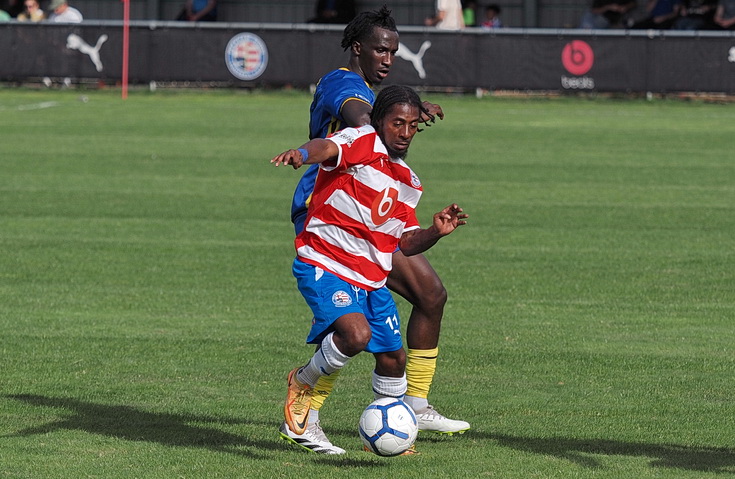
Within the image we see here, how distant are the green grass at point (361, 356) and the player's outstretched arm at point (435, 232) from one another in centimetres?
99

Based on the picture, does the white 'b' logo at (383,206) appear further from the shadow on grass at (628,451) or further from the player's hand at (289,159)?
the shadow on grass at (628,451)

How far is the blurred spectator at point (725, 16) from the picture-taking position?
30.0m

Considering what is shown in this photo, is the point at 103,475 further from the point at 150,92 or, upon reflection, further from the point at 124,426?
the point at 150,92

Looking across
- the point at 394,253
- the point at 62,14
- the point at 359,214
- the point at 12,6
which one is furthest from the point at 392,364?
the point at 12,6

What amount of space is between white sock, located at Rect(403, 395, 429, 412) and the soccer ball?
1.86 feet

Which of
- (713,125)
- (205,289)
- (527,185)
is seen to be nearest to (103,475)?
(205,289)

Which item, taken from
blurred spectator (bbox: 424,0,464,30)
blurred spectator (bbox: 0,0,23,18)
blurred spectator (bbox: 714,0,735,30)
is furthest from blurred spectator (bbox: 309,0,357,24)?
blurred spectator (bbox: 714,0,735,30)

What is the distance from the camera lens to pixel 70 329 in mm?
9336

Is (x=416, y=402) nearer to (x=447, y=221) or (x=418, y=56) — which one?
(x=447, y=221)

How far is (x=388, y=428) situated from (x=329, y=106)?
1.55 m

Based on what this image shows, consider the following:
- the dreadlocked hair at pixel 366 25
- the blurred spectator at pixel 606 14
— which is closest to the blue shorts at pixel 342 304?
the dreadlocked hair at pixel 366 25

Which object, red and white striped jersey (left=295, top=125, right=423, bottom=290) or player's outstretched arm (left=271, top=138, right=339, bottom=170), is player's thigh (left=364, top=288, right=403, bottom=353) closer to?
red and white striped jersey (left=295, top=125, right=423, bottom=290)

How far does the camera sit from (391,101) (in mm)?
6336

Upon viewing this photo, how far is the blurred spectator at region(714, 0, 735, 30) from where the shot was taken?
1182 inches
